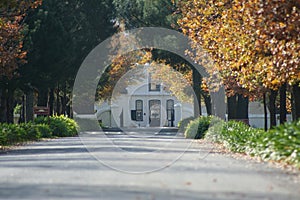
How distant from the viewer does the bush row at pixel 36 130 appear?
1294 inches

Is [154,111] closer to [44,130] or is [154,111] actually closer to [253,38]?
[44,130]

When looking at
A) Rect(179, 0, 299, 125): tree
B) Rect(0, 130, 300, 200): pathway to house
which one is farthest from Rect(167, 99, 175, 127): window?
Rect(0, 130, 300, 200): pathway to house

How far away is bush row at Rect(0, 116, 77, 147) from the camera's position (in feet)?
108

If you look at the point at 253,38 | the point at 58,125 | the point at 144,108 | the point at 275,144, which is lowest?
the point at 275,144

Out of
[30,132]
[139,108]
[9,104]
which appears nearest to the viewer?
[30,132]

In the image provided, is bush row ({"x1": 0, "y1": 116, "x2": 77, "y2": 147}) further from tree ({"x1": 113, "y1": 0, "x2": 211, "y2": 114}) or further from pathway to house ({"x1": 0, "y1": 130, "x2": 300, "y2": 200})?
pathway to house ({"x1": 0, "y1": 130, "x2": 300, "y2": 200})

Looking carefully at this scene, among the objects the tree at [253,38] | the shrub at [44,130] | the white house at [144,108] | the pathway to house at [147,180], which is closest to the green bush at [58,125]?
the shrub at [44,130]

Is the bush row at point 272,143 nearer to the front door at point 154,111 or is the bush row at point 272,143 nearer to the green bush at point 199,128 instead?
the green bush at point 199,128

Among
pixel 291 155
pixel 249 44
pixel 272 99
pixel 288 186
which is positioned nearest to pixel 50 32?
pixel 272 99

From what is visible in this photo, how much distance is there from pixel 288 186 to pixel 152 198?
278cm

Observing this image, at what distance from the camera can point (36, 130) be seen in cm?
4041

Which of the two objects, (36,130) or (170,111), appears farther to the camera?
(170,111)

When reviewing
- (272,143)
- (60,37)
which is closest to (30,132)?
(60,37)

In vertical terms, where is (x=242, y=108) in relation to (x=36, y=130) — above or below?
above
